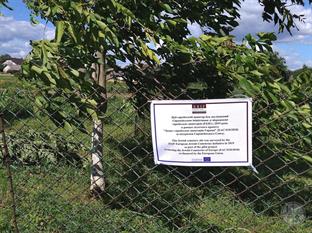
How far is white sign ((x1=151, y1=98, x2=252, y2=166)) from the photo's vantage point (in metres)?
2.68

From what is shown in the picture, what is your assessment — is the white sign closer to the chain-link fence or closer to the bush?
the chain-link fence

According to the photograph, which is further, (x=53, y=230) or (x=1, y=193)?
(x=1, y=193)

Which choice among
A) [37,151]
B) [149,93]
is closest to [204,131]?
[149,93]

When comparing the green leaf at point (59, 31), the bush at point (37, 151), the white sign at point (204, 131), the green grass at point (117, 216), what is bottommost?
the bush at point (37, 151)

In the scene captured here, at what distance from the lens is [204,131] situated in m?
2.74

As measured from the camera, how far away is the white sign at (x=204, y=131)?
8.80ft

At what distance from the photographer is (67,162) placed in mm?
6027

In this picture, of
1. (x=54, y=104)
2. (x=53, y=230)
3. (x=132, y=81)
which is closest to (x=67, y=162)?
(x=53, y=230)

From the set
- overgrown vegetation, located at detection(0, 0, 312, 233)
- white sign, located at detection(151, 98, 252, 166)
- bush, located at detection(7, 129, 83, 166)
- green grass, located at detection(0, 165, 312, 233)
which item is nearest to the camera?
white sign, located at detection(151, 98, 252, 166)

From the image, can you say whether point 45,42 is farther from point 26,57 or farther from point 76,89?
point 76,89

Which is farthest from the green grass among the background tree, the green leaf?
the green leaf

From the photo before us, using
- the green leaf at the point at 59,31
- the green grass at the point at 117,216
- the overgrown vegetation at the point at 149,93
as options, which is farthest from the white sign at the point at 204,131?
the green grass at the point at 117,216

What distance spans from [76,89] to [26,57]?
0.35 m

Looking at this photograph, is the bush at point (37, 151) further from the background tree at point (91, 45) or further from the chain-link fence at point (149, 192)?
the background tree at point (91, 45)
